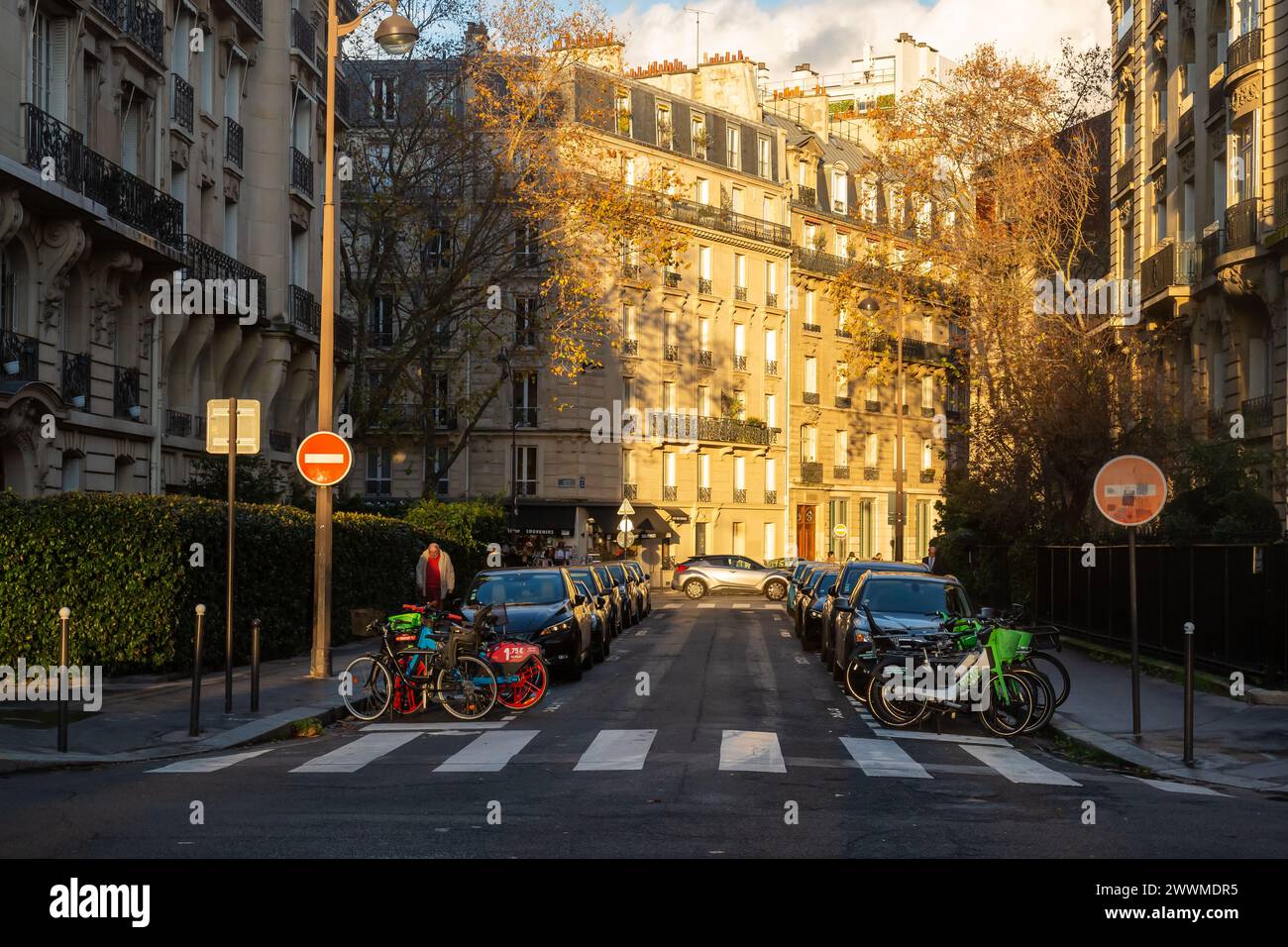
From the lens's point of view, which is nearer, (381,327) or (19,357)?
(19,357)

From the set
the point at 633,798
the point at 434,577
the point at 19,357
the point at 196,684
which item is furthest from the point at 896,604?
the point at 19,357

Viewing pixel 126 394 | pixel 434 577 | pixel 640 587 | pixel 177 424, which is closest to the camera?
pixel 434 577

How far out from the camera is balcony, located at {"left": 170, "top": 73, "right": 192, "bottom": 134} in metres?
30.2

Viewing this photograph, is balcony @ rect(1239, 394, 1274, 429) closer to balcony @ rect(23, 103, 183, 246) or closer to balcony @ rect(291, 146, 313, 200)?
balcony @ rect(23, 103, 183, 246)

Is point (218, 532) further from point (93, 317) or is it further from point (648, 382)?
point (648, 382)

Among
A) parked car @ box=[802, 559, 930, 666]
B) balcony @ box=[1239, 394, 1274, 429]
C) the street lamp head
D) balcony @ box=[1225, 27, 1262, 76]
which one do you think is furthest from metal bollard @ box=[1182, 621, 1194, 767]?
balcony @ box=[1225, 27, 1262, 76]

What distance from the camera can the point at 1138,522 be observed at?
51.7ft

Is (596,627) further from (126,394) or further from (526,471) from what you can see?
(526,471)

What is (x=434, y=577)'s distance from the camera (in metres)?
26.1

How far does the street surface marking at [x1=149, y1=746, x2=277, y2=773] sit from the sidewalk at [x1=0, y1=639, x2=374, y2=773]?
1.53 feet

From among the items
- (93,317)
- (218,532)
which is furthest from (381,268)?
(218,532)

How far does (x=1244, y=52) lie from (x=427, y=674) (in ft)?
74.5

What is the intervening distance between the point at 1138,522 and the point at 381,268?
28046 millimetres

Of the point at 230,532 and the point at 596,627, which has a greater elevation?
the point at 230,532
